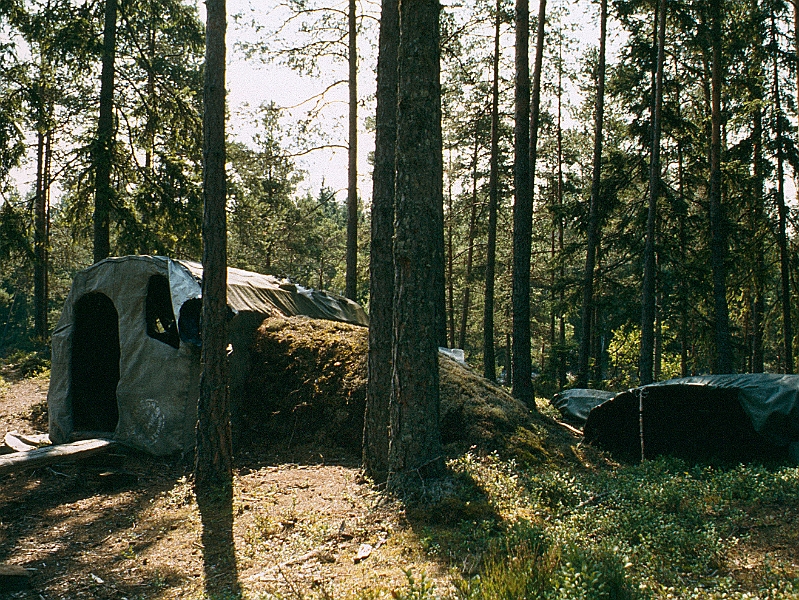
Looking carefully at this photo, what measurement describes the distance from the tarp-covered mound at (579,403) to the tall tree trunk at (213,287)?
9.42m

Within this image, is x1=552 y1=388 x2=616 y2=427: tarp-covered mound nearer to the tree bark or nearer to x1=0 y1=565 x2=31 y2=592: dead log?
the tree bark

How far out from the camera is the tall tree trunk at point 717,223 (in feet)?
50.2

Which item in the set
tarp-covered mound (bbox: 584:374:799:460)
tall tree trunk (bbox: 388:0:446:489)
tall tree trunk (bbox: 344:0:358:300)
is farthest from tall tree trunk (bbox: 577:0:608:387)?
tall tree trunk (bbox: 388:0:446:489)

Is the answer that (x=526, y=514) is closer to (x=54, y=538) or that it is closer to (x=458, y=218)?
(x=54, y=538)

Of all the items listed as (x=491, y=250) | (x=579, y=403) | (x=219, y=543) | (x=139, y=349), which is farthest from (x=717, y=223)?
(x=219, y=543)

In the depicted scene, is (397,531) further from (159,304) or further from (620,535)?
(159,304)

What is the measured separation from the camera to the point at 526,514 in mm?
5730

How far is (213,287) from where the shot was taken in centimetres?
705

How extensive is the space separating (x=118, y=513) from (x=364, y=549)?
10.2 ft

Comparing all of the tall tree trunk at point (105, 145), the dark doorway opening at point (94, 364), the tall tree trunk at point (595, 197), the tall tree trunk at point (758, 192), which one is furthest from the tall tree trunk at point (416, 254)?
the tall tree trunk at point (758, 192)

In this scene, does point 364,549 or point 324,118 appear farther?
point 324,118

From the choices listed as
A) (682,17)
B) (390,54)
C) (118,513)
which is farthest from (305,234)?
(118,513)

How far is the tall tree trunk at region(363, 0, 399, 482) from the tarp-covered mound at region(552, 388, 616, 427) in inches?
319

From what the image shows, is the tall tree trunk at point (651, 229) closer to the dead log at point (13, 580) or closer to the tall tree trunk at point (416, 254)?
the tall tree trunk at point (416, 254)
